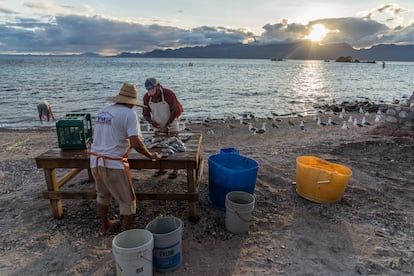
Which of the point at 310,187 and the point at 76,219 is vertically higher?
the point at 310,187

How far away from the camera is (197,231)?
174 inches

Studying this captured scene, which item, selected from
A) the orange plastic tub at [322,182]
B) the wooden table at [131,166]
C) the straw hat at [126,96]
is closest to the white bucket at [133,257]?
the wooden table at [131,166]

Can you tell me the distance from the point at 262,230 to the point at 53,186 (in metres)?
3.47

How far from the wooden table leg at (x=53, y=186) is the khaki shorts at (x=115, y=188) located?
3.45 feet

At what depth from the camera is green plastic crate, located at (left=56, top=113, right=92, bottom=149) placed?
4.51 m

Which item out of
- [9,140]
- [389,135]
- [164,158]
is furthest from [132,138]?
[9,140]

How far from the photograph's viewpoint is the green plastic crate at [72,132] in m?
4.51

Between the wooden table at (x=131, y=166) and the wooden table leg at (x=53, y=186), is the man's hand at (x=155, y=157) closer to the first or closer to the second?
the wooden table at (x=131, y=166)

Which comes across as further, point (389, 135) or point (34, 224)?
point (389, 135)

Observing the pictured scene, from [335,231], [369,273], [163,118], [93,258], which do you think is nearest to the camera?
[369,273]

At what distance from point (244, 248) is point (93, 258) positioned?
209cm

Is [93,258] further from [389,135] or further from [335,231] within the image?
[389,135]

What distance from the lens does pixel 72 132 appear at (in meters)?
4.57

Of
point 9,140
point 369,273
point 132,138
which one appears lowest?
point 9,140
